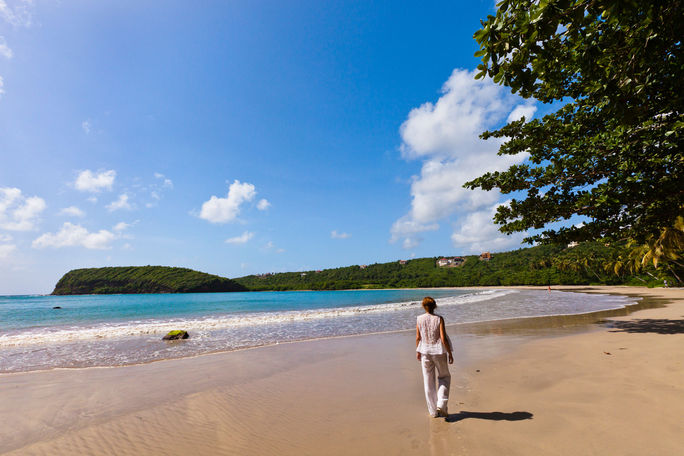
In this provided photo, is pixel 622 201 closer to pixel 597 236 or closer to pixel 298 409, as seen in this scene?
pixel 597 236

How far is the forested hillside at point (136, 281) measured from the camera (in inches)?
5295

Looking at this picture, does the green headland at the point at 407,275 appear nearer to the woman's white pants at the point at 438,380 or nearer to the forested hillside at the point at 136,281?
the forested hillside at the point at 136,281

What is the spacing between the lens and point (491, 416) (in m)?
4.79

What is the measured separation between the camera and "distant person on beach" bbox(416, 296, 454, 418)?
4.90 meters

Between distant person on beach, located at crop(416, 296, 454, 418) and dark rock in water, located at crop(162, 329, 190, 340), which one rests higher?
distant person on beach, located at crop(416, 296, 454, 418)

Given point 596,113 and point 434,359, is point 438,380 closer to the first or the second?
point 434,359

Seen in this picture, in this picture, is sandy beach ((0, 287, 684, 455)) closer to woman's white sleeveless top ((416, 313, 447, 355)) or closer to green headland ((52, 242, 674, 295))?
woman's white sleeveless top ((416, 313, 447, 355))

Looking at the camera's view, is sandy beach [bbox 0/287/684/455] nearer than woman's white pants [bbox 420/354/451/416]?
Yes

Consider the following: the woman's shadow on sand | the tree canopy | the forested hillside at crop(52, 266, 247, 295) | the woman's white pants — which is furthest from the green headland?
the woman's white pants

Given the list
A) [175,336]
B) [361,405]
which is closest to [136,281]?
[175,336]

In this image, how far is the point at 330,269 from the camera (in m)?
179

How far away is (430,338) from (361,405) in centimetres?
202

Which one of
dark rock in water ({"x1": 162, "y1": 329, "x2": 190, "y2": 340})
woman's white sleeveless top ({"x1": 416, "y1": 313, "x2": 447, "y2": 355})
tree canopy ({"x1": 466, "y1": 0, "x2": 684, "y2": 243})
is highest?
tree canopy ({"x1": 466, "y1": 0, "x2": 684, "y2": 243})

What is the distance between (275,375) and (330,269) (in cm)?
17267
